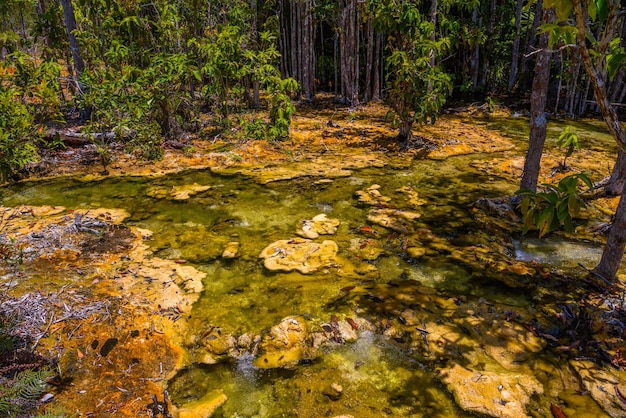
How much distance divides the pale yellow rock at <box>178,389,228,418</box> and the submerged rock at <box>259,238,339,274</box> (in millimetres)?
1506

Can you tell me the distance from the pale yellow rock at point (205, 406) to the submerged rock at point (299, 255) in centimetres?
151

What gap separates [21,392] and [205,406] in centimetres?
106

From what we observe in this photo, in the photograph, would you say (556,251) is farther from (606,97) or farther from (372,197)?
(372,197)

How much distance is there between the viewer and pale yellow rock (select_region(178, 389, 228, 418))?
93.4 inches

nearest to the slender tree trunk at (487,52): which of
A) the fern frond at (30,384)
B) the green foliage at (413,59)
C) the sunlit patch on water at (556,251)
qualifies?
the green foliage at (413,59)

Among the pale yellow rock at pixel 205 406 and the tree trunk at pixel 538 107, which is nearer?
the pale yellow rock at pixel 205 406

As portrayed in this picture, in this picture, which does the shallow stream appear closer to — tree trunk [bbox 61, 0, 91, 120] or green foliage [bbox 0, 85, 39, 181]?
green foliage [bbox 0, 85, 39, 181]

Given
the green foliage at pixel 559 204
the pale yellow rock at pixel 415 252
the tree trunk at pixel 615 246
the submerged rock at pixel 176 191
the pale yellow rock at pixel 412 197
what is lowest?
the pale yellow rock at pixel 415 252

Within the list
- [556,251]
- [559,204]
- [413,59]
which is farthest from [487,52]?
[559,204]

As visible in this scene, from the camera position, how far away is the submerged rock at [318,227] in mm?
4566

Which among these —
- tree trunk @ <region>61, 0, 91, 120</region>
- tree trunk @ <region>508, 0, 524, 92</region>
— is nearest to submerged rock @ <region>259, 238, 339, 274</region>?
tree trunk @ <region>61, 0, 91, 120</region>

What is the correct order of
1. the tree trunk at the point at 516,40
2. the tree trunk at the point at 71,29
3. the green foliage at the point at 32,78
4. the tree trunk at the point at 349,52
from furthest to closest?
the tree trunk at the point at 516,40
the tree trunk at the point at 349,52
the tree trunk at the point at 71,29
the green foliage at the point at 32,78

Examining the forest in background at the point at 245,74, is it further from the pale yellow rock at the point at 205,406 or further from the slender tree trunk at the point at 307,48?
the pale yellow rock at the point at 205,406

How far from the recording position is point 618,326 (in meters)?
2.89
